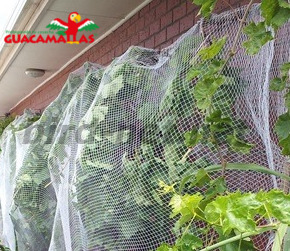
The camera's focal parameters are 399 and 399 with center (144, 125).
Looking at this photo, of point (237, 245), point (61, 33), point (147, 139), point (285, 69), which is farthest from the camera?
point (61, 33)

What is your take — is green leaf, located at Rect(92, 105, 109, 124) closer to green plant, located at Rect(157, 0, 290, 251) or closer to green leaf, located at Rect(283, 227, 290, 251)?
green plant, located at Rect(157, 0, 290, 251)

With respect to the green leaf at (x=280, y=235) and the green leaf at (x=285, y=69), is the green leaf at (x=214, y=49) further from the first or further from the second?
the green leaf at (x=280, y=235)

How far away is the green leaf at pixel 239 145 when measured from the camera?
1198 millimetres

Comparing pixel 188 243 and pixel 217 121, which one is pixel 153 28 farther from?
pixel 188 243

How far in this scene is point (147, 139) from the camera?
62.6 inches

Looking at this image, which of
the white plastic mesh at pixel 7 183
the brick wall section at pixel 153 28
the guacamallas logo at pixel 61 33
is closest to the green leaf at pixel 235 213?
the brick wall section at pixel 153 28

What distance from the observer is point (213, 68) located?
1.22 metres

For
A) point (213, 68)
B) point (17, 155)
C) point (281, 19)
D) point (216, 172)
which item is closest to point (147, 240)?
point (216, 172)

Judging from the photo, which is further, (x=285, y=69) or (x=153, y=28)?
(x=153, y=28)

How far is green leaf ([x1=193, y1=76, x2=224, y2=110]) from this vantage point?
45.4 inches

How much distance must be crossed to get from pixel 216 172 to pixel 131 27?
2.16 meters

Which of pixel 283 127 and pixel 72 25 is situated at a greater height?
pixel 72 25

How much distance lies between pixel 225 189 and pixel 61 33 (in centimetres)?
290

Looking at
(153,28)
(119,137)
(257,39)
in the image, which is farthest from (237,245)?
(153,28)
